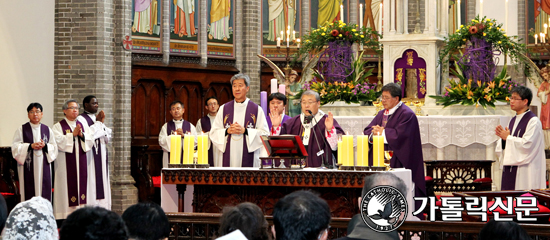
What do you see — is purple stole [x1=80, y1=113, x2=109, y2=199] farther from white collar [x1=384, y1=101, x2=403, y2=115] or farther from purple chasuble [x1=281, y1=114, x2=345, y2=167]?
white collar [x1=384, y1=101, x2=403, y2=115]

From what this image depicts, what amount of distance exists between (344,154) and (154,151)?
6842 millimetres

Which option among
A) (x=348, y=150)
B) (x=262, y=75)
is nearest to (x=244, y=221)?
(x=348, y=150)

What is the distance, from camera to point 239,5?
13906 mm

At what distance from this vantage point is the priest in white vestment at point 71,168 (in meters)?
9.12

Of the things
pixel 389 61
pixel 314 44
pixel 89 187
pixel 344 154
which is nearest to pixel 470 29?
pixel 389 61

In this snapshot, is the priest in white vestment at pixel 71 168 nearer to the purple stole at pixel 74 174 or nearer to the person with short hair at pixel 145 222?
the purple stole at pixel 74 174

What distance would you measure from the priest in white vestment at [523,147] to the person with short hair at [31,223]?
5.33m

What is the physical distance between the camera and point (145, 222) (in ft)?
9.52

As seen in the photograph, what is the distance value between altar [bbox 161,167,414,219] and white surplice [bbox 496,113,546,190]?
5.81ft

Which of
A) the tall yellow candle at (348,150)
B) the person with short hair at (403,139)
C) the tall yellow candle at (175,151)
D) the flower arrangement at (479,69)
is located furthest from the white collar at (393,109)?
the flower arrangement at (479,69)

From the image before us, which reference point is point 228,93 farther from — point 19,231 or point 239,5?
point 19,231

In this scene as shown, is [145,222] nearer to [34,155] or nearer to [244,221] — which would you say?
A: [244,221]

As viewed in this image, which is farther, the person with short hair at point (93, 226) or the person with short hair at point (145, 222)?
the person with short hair at point (145, 222)

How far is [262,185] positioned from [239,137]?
1405mm
